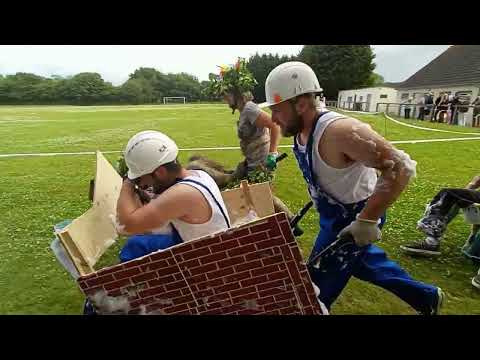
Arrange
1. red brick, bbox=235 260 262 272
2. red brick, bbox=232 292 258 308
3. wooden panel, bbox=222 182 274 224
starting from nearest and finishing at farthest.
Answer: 1. red brick, bbox=235 260 262 272
2. red brick, bbox=232 292 258 308
3. wooden panel, bbox=222 182 274 224

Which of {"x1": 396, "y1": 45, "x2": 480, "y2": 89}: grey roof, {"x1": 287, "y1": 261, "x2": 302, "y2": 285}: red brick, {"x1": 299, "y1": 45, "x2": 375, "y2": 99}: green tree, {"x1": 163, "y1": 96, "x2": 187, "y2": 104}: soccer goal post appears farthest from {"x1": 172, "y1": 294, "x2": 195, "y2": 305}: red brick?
{"x1": 299, "y1": 45, "x2": 375, "y2": 99}: green tree

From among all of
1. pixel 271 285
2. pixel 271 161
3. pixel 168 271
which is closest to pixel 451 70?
pixel 271 161

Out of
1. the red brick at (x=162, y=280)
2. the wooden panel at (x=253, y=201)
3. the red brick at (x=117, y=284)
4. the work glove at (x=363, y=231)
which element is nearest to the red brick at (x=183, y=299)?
the red brick at (x=162, y=280)

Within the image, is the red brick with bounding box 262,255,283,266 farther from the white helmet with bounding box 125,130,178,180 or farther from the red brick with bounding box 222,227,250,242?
the white helmet with bounding box 125,130,178,180

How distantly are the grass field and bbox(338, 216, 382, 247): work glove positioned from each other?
3.13ft

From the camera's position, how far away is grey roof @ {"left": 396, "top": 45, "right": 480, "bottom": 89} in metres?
17.2

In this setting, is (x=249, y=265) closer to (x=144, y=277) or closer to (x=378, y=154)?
(x=144, y=277)

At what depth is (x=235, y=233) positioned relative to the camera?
4.72ft

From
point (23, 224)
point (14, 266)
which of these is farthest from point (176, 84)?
point (14, 266)

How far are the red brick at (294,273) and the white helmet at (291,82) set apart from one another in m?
0.85

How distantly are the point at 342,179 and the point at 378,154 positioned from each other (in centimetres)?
23

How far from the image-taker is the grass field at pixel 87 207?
2.72 m

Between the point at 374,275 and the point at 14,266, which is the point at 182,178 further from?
the point at 14,266

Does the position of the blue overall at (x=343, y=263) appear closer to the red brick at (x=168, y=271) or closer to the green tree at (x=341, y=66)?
the red brick at (x=168, y=271)
